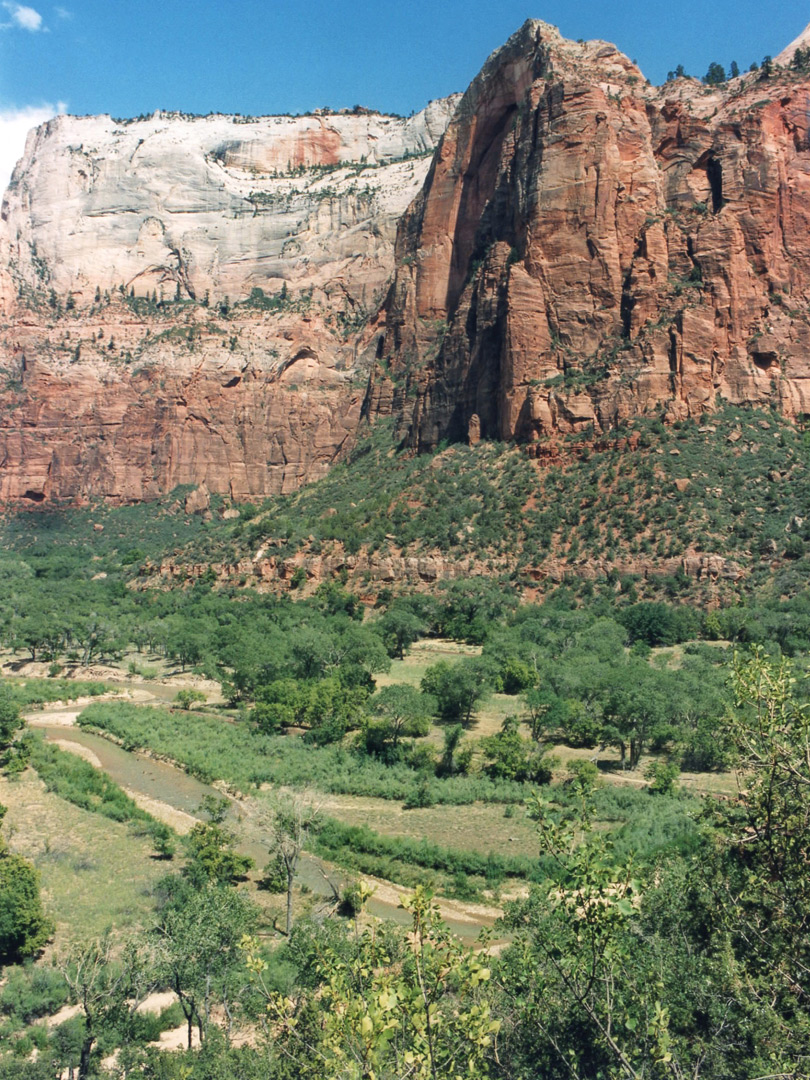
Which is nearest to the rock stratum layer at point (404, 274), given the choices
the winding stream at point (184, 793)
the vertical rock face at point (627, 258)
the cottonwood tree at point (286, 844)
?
the vertical rock face at point (627, 258)

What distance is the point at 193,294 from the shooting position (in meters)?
132

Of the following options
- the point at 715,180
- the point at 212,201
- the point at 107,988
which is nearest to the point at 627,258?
the point at 715,180

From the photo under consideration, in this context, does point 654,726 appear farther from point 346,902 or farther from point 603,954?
point 603,954

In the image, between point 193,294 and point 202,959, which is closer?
point 202,959

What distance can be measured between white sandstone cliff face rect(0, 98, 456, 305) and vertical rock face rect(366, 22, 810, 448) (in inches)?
1773

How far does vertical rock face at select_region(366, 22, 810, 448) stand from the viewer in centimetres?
6719

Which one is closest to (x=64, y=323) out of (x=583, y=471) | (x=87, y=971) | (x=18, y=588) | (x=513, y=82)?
(x=18, y=588)

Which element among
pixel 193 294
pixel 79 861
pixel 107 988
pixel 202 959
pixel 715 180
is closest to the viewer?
pixel 202 959

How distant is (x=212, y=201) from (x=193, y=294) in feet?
67.8

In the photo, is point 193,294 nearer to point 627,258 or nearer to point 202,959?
point 627,258

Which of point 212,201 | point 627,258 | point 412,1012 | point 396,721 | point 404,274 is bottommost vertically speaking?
point 396,721

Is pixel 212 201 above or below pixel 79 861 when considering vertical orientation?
above

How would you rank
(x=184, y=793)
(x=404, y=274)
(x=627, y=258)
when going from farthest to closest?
(x=404, y=274), (x=627, y=258), (x=184, y=793)

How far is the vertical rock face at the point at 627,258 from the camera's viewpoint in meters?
67.2
